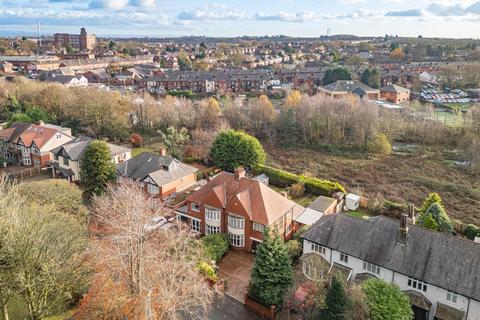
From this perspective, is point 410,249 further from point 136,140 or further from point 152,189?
point 136,140

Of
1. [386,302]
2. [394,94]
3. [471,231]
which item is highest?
[394,94]

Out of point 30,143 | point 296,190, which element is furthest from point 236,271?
point 30,143

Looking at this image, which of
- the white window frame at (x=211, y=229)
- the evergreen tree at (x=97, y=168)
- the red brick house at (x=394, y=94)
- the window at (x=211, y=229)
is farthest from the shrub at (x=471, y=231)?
the red brick house at (x=394, y=94)

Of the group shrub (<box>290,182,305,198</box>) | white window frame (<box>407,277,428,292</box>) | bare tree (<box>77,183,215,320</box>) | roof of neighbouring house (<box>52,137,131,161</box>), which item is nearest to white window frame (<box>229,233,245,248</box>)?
bare tree (<box>77,183,215,320</box>)

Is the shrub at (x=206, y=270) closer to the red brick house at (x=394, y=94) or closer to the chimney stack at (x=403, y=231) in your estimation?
the chimney stack at (x=403, y=231)

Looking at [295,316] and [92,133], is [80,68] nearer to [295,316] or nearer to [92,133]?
[92,133]
